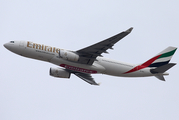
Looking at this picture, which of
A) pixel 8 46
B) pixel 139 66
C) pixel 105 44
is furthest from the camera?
pixel 139 66

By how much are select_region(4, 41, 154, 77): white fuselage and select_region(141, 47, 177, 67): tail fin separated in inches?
161

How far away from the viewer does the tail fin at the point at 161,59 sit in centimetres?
3947

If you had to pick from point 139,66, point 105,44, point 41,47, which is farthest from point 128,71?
point 41,47

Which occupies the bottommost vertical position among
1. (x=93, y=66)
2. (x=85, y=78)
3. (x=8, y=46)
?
(x=85, y=78)

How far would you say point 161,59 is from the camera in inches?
1576

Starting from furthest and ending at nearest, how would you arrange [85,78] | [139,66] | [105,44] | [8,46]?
[85,78] → [139,66] → [8,46] → [105,44]

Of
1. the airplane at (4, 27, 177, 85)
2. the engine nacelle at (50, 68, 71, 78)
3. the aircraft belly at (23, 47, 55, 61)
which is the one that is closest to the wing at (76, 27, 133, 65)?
the airplane at (4, 27, 177, 85)

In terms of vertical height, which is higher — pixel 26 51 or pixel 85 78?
pixel 26 51

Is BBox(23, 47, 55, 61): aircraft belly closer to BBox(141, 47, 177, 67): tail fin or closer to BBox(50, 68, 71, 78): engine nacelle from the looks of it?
BBox(50, 68, 71, 78): engine nacelle

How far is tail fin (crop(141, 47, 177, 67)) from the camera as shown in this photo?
3947 cm

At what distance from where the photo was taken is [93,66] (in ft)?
119

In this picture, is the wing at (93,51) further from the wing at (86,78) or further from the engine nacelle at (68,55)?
the wing at (86,78)

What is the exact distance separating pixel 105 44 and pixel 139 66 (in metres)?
8.19

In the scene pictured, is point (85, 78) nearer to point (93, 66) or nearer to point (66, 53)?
point (93, 66)
